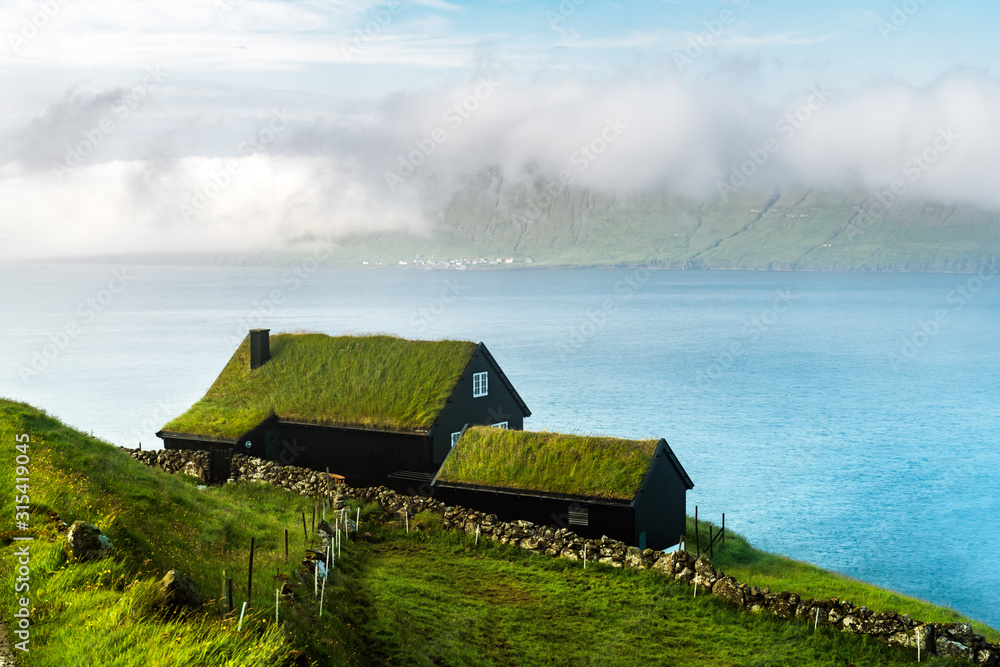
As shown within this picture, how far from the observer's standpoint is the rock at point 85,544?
13.4m

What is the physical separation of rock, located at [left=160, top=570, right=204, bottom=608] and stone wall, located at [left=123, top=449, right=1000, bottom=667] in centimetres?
1512

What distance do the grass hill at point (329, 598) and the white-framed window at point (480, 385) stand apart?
12.3 metres

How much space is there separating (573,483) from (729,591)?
27.8ft

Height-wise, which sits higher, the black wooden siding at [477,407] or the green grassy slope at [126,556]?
the black wooden siding at [477,407]

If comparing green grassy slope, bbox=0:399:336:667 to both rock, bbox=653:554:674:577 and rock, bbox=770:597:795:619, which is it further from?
rock, bbox=770:597:795:619

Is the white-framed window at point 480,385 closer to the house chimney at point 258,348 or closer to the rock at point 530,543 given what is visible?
the house chimney at point 258,348

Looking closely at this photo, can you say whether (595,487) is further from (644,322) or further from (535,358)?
(644,322)

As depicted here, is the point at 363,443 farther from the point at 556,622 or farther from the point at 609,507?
the point at 556,622

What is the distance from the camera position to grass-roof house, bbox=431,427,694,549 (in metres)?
29.8

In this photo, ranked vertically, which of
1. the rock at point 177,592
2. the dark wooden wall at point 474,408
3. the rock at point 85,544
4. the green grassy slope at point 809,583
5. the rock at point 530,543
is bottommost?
the green grassy slope at point 809,583

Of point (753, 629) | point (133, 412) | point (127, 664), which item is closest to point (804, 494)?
point (753, 629)

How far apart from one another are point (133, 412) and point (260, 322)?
294 feet

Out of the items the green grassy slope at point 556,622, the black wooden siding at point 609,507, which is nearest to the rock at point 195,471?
the black wooden siding at point 609,507

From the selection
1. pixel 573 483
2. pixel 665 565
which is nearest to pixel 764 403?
pixel 573 483
